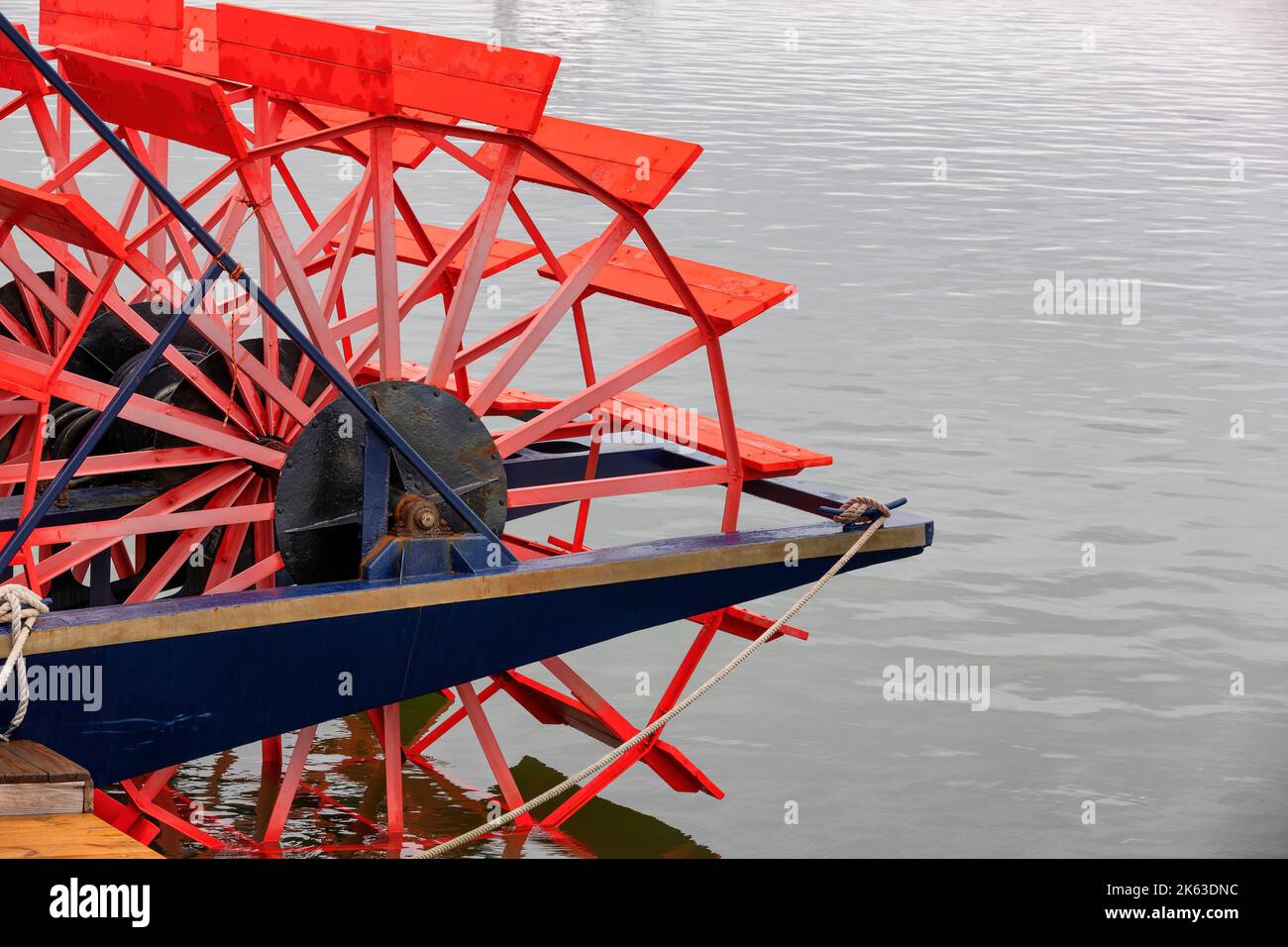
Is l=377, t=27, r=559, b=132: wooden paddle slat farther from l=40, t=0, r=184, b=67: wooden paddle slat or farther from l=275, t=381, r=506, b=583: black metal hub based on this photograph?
l=40, t=0, r=184, b=67: wooden paddle slat

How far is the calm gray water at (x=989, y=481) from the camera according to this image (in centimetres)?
752

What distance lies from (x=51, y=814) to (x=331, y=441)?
1.78 meters

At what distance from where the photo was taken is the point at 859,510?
7.14 m

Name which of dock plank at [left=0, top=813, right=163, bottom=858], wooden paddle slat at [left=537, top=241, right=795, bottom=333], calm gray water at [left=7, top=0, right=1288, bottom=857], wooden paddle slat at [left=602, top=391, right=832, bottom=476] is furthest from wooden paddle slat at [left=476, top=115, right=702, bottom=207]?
dock plank at [left=0, top=813, right=163, bottom=858]

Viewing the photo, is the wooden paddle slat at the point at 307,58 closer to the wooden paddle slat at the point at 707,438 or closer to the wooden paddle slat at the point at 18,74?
the wooden paddle slat at the point at 18,74

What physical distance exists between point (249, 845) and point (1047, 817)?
2.90 meters

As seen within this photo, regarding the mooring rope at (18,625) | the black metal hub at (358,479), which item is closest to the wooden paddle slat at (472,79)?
the black metal hub at (358,479)

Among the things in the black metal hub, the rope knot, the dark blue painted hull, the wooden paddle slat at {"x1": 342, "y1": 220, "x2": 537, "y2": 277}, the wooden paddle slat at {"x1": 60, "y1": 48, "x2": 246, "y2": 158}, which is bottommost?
the dark blue painted hull

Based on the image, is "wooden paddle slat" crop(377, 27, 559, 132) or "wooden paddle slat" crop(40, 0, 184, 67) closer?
"wooden paddle slat" crop(377, 27, 559, 132)

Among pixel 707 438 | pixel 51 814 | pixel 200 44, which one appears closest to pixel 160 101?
pixel 200 44

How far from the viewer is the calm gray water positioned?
7520 millimetres

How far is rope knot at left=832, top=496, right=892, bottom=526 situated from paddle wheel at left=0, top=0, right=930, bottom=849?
80mm

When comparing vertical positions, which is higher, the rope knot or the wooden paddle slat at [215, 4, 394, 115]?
the wooden paddle slat at [215, 4, 394, 115]
